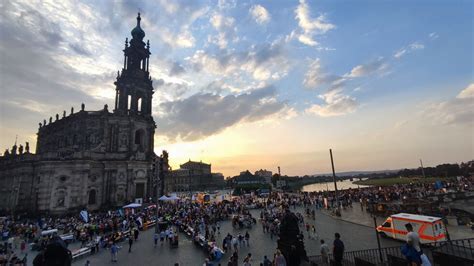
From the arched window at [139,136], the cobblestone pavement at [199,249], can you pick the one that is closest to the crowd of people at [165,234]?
the cobblestone pavement at [199,249]

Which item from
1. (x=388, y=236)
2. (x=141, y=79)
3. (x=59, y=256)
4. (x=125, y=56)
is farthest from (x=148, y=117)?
(x=59, y=256)

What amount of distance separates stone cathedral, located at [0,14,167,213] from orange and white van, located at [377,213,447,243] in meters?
41.8

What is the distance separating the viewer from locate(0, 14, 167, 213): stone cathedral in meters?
40.8

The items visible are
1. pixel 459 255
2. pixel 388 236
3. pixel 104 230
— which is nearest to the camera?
pixel 459 255

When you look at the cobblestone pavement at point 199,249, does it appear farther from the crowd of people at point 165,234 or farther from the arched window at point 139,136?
the arched window at point 139,136

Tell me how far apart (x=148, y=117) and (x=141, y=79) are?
27.6 ft

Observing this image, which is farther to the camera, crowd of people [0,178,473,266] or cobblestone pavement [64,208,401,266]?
cobblestone pavement [64,208,401,266]

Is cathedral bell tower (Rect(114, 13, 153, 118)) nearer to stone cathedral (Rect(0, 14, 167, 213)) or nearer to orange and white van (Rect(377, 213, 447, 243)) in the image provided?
stone cathedral (Rect(0, 14, 167, 213))

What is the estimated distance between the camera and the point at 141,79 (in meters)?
55.0

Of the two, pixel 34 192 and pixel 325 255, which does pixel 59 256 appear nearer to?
pixel 325 255

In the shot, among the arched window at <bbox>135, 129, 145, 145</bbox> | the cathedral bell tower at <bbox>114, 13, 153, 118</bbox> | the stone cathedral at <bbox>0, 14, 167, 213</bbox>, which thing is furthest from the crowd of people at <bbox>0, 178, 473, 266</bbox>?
the cathedral bell tower at <bbox>114, 13, 153, 118</bbox>

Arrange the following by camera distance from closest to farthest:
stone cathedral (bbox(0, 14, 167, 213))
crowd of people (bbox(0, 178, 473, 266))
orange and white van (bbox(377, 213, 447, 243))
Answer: crowd of people (bbox(0, 178, 473, 266)) → orange and white van (bbox(377, 213, 447, 243)) → stone cathedral (bbox(0, 14, 167, 213))

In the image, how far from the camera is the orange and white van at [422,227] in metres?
17.1

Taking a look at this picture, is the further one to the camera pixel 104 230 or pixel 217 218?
pixel 217 218
